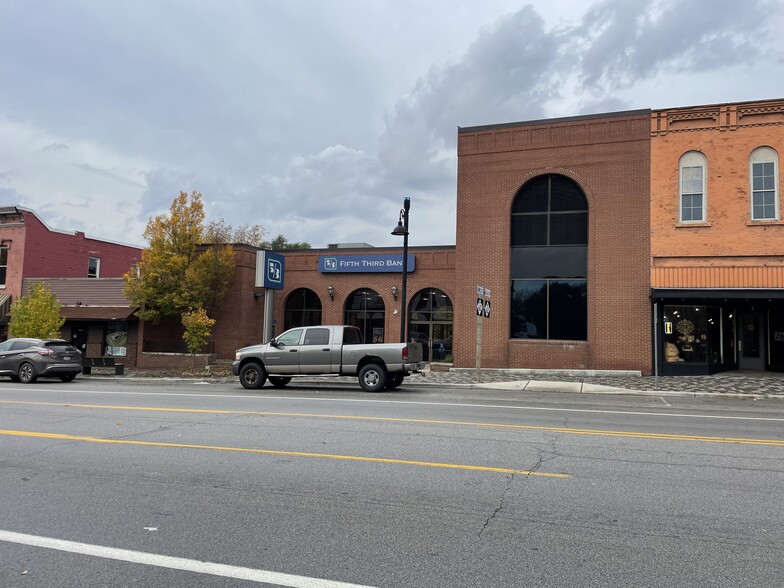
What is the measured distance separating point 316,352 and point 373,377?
184 cm

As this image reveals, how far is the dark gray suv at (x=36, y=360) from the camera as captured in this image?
19.1 meters

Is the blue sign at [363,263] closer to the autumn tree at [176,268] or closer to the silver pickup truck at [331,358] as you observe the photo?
the autumn tree at [176,268]

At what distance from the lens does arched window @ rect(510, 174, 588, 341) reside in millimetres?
21312

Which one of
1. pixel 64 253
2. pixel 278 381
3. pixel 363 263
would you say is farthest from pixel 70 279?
pixel 278 381

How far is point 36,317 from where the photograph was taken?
2323 centimetres

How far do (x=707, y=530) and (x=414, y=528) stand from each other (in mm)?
2388

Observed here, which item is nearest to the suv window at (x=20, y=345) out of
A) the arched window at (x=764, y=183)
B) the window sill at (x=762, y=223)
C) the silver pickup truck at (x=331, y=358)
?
the silver pickup truck at (x=331, y=358)

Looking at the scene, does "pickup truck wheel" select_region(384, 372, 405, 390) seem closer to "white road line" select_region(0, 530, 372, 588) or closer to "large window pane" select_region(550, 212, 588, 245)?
"large window pane" select_region(550, 212, 588, 245)

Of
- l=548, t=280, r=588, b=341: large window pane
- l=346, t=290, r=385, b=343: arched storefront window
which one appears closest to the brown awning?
l=346, t=290, r=385, b=343: arched storefront window

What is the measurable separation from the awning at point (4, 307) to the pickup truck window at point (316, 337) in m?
21.4

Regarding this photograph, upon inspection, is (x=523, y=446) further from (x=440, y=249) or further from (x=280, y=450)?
(x=440, y=249)

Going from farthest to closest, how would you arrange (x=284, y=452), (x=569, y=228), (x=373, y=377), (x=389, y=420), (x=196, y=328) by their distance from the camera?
(x=196, y=328)
(x=569, y=228)
(x=373, y=377)
(x=389, y=420)
(x=284, y=452)

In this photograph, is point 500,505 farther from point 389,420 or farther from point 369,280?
point 369,280

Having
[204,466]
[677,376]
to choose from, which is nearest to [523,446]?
[204,466]
